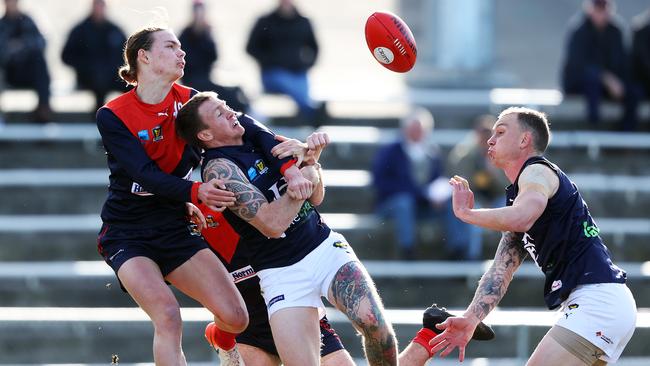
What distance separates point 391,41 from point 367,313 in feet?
5.19

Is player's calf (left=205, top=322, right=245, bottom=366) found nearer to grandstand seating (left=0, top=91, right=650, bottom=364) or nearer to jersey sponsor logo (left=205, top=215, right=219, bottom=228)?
jersey sponsor logo (left=205, top=215, right=219, bottom=228)

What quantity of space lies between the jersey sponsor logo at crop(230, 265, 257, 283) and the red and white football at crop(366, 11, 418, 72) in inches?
54.7

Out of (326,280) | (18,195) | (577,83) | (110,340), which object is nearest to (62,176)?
(18,195)

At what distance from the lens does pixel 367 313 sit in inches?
240

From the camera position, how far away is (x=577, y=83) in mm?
12594

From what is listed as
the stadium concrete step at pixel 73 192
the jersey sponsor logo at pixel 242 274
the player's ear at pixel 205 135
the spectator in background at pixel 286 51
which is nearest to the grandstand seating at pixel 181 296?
the stadium concrete step at pixel 73 192

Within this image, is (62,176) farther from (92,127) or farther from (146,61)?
(146,61)

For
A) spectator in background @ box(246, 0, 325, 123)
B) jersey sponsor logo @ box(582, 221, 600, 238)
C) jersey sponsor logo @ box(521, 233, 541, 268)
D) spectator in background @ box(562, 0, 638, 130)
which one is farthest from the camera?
spectator in background @ box(562, 0, 638, 130)

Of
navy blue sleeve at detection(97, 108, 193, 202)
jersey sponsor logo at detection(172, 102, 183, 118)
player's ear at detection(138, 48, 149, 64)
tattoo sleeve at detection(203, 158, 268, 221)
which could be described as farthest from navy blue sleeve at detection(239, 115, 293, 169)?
player's ear at detection(138, 48, 149, 64)

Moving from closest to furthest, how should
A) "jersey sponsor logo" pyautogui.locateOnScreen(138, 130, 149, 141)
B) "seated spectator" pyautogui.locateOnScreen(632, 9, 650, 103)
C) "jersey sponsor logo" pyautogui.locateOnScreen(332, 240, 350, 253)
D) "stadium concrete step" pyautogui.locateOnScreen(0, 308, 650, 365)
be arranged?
"jersey sponsor logo" pyautogui.locateOnScreen(138, 130, 149, 141) < "jersey sponsor logo" pyautogui.locateOnScreen(332, 240, 350, 253) < "stadium concrete step" pyautogui.locateOnScreen(0, 308, 650, 365) < "seated spectator" pyautogui.locateOnScreen(632, 9, 650, 103)

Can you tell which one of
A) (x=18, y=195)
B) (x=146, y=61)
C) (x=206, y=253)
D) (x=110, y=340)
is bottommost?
(x=110, y=340)

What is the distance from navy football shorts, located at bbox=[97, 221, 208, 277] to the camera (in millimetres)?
6391

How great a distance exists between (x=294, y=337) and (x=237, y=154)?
3.24 feet

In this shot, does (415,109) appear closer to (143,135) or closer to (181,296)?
(181,296)
